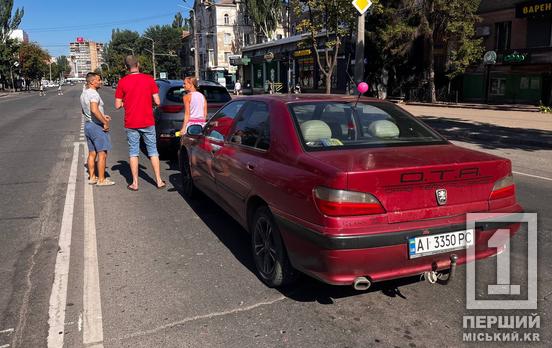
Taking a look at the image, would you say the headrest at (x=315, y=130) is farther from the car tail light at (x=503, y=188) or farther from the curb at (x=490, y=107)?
the curb at (x=490, y=107)

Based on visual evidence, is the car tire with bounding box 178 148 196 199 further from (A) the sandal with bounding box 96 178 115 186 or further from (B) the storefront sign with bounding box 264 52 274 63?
Result: (B) the storefront sign with bounding box 264 52 274 63

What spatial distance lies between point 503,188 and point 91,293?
318cm

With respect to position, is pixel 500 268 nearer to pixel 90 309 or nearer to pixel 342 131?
pixel 342 131

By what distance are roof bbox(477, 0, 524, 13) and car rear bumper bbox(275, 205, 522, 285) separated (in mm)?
27559

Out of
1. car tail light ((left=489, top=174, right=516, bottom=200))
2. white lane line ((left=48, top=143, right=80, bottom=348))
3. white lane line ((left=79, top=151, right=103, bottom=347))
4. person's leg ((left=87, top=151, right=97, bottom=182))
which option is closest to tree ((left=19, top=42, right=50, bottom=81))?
person's leg ((left=87, top=151, right=97, bottom=182))

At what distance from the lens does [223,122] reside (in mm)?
5039

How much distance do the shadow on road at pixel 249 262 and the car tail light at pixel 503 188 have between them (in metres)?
0.94

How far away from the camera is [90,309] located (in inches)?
135

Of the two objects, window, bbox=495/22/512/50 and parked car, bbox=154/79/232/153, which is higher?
window, bbox=495/22/512/50

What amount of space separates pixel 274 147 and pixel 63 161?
7.49 m

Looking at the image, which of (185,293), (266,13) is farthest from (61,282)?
(266,13)

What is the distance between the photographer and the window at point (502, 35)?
27016 mm

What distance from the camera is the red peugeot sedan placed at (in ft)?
9.83

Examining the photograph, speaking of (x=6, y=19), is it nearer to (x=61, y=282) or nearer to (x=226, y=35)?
(x=226, y=35)
